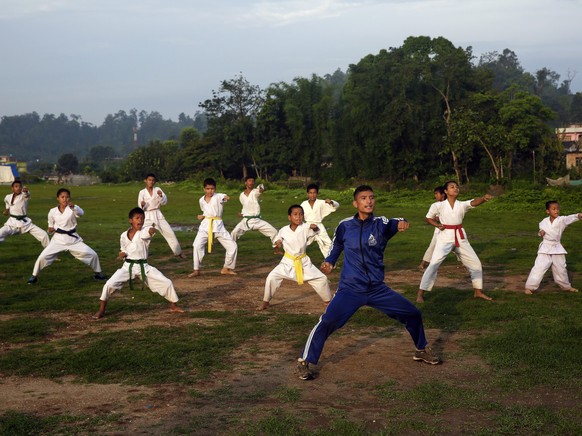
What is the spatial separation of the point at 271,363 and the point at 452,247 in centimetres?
470

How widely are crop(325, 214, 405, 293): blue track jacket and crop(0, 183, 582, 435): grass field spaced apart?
3.05 feet

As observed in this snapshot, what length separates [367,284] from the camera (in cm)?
730

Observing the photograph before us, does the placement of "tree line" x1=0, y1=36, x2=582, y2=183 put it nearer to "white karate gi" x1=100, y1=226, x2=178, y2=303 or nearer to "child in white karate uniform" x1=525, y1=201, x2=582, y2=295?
"child in white karate uniform" x1=525, y1=201, x2=582, y2=295

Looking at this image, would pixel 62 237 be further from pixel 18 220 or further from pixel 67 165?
pixel 67 165

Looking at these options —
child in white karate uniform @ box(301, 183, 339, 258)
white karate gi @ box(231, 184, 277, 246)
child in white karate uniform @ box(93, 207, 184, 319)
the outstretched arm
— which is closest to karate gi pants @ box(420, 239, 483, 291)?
the outstretched arm

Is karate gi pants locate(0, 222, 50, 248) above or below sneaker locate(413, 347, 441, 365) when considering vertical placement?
above

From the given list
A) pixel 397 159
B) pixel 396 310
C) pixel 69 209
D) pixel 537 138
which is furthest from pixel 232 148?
pixel 396 310

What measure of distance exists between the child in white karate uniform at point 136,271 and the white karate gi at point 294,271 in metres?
1.45

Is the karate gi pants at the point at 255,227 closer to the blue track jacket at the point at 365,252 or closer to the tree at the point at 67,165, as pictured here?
the blue track jacket at the point at 365,252

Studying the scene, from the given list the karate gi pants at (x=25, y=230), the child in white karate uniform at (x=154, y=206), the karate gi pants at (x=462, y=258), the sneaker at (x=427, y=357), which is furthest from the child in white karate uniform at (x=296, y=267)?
the karate gi pants at (x=25, y=230)

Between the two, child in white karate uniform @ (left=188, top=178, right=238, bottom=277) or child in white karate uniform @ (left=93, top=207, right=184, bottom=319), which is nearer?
child in white karate uniform @ (left=93, top=207, right=184, bottom=319)

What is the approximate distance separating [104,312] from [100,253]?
7242 millimetres

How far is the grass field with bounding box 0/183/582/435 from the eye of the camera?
19.0 ft

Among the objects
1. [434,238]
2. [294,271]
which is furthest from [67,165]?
[294,271]
